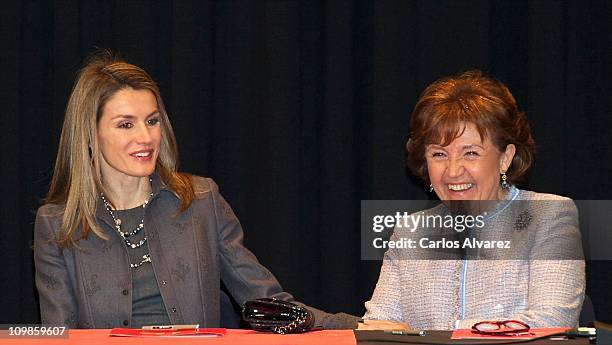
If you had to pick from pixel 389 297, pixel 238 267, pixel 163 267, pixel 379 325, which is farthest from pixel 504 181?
pixel 163 267

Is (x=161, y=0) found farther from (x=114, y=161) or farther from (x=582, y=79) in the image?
(x=582, y=79)

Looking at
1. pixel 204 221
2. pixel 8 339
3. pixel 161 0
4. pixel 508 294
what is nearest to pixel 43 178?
pixel 161 0

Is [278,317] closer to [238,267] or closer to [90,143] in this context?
[238,267]

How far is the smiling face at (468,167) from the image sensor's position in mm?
2781

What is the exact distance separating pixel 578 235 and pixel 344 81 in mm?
1531

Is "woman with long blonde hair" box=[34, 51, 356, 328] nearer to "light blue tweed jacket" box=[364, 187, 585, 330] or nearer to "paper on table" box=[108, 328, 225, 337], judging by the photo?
"light blue tweed jacket" box=[364, 187, 585, 330]

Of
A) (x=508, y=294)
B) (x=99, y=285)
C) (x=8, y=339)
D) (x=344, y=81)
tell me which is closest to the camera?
(x=8, y=339)

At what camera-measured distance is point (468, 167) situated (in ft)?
9.14

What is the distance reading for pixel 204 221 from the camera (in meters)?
3.16

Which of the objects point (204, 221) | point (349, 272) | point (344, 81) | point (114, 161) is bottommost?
point (349, 272)

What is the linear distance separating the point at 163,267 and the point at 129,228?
19 centimetres

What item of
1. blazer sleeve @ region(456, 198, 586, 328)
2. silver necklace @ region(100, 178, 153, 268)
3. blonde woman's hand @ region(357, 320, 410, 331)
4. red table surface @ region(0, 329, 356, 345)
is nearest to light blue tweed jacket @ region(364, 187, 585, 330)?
blazer sleeve @ region(456, 198, 586, 328)

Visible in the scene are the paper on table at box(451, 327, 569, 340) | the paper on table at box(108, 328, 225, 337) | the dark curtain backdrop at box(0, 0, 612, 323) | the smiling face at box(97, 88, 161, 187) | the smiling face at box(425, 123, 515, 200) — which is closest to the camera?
the paper on table at box(451, 327, 569, 340)

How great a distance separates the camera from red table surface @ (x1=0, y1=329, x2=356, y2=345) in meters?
2.29
